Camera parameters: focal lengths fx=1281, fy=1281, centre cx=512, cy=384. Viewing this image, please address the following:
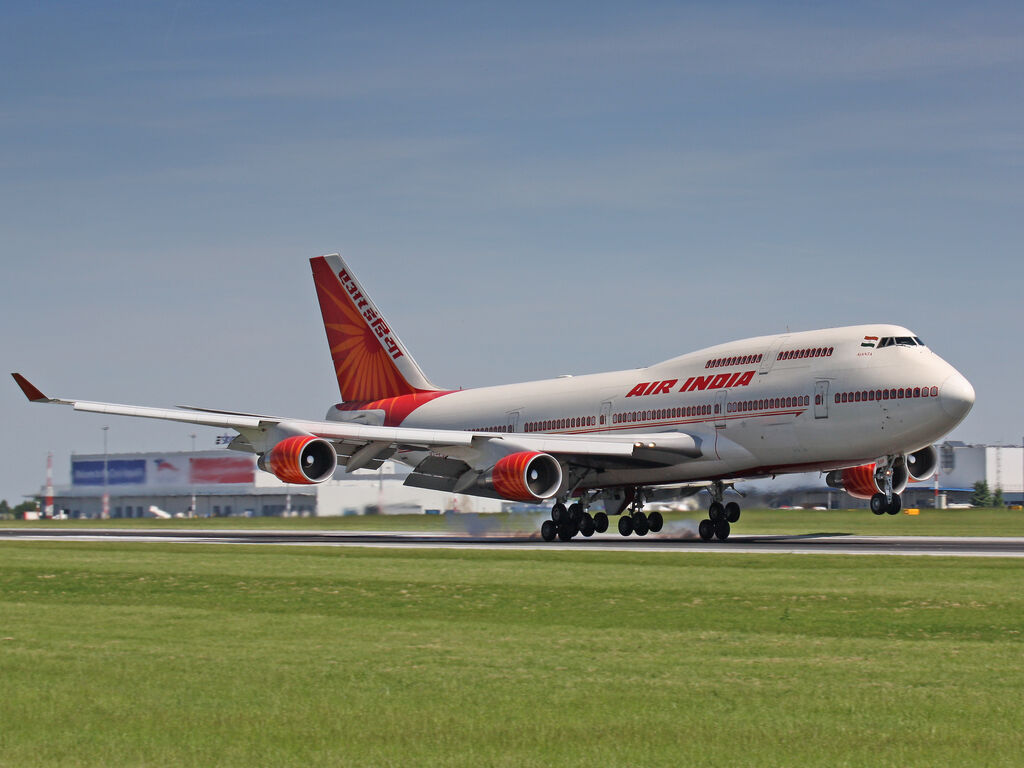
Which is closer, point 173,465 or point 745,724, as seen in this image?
point 745,724

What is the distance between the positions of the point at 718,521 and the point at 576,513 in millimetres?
5164

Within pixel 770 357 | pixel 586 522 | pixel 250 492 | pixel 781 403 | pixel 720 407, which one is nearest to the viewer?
pixel 781 403

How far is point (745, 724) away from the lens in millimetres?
11273

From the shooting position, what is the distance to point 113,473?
239 ft

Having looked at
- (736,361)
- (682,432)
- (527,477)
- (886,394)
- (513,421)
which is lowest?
(527,477)

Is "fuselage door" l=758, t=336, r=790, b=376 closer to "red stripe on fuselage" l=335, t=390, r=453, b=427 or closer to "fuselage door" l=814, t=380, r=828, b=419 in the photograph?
"fuselage door" l=814, t=380, r=828, b=419

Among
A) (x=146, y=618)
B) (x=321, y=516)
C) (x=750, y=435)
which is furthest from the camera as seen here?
(x=321, y=516)

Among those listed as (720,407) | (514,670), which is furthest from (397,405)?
(514,670)

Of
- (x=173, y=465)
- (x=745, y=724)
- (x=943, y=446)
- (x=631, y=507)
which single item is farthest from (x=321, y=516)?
(x=943, y=446)

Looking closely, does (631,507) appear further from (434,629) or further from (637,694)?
(637,694)

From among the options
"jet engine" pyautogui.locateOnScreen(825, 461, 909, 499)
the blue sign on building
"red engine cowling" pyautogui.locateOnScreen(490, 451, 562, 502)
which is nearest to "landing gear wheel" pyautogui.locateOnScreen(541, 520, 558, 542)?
"red engine cowling" pyautogui.locateOnScreen(490, 451, 562, 502)

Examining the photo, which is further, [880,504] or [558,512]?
[558,512]

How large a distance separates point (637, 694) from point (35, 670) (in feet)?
22.6

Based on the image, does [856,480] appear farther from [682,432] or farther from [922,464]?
[682,432]
